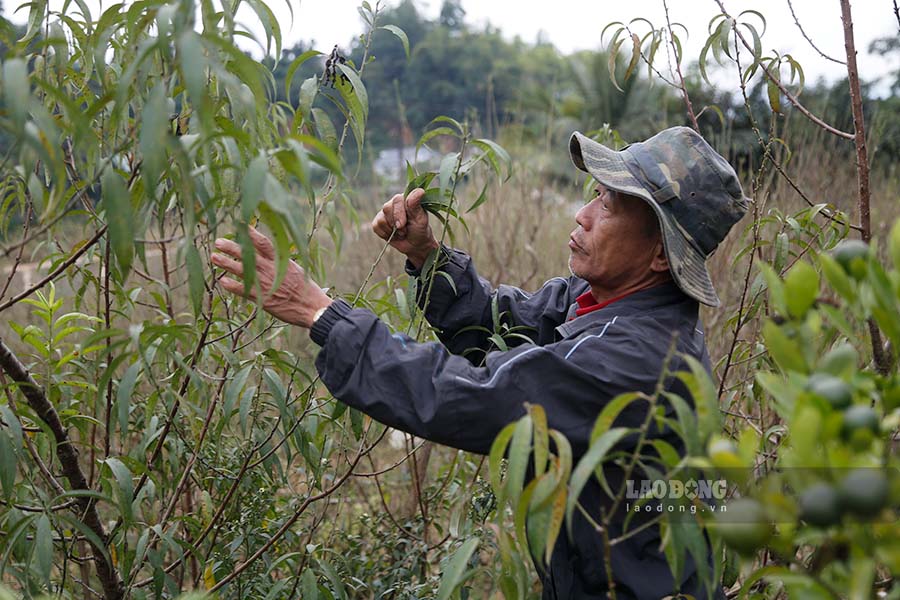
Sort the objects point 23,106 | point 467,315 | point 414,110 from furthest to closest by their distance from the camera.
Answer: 1. point 414,110
2. point 467,315
3. point 23,106

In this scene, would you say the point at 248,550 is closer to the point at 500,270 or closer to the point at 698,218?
the point at 698,218

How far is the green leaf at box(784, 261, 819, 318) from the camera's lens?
818 mm

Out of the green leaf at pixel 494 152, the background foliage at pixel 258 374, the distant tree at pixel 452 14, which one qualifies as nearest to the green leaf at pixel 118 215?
the background foliage at pixel 258 374

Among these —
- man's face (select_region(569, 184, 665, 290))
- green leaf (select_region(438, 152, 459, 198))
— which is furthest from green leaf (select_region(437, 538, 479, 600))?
man's face (select_region(569, 184, 665, 290))

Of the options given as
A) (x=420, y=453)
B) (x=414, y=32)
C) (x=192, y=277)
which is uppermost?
(x=414, y=32)

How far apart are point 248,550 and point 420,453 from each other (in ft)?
3.87

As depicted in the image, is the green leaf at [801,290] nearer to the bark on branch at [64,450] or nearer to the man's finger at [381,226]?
the bark on branch at [64,450]

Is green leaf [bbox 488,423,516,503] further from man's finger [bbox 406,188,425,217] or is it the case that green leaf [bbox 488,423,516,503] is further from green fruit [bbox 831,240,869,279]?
man's finger [bbox 406,188,425,217]

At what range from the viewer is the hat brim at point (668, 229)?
1739 mm

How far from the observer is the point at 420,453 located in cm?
308

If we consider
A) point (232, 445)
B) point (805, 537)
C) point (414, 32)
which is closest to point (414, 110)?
point (414, 32)

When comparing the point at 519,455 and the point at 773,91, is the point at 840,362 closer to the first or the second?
the point at 519,455

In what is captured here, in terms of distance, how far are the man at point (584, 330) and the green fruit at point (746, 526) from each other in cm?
48

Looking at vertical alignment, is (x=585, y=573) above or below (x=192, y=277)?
below
